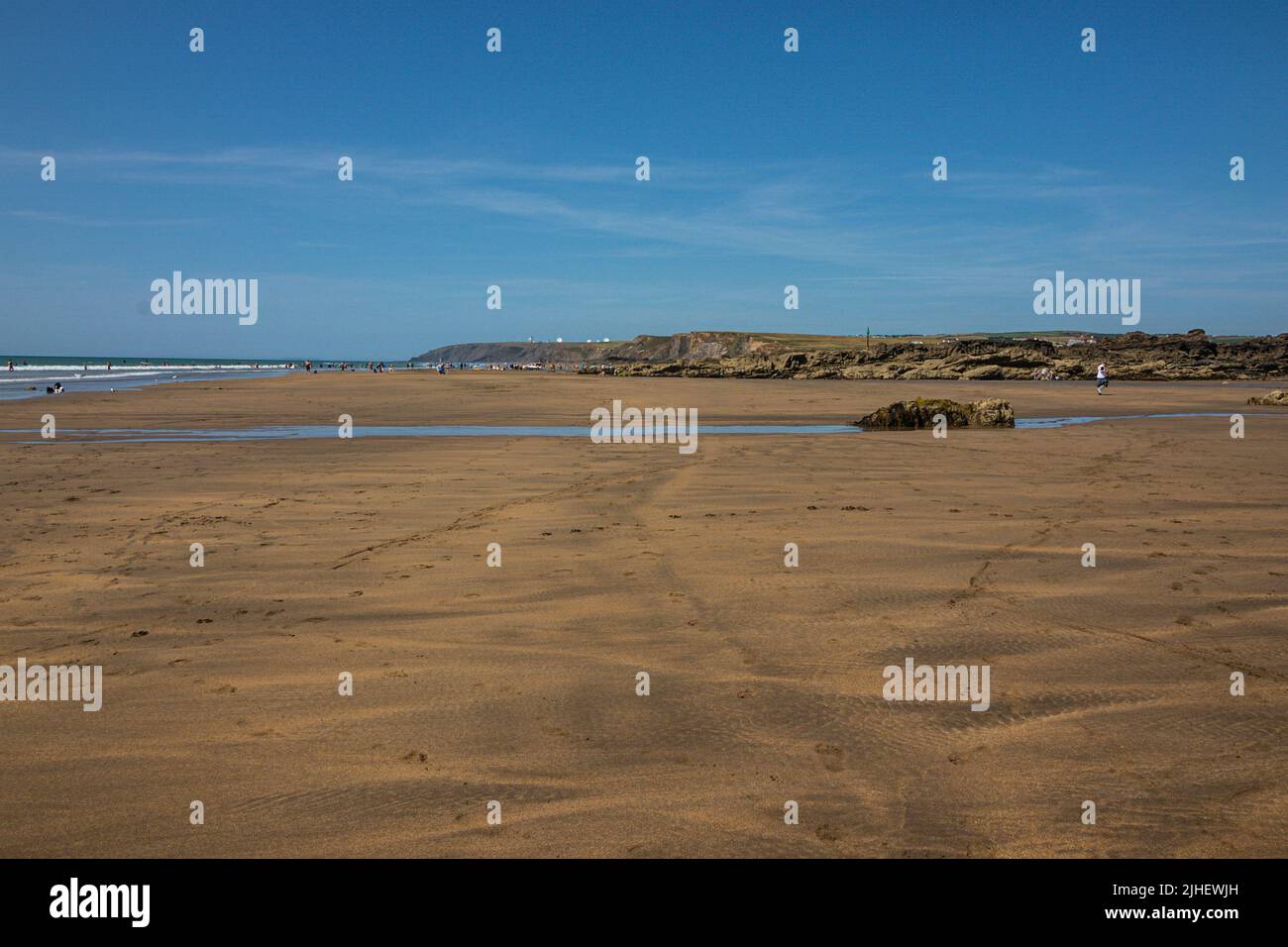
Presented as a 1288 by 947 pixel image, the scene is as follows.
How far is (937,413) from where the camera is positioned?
76.6ft

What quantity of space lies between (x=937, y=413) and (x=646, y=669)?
19.8 m

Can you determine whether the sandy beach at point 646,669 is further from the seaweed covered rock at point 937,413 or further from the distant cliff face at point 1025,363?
the distant cliff face at point 1025,363

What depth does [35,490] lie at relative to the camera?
41.1ft

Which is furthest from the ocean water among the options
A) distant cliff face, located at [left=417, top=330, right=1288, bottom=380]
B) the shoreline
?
distant cliff face, located at [left=417, top=330, right=1288, bottom=380]

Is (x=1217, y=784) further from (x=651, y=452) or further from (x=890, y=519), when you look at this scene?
(x=651, y=452)

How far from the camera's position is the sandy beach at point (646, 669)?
369 centimetres

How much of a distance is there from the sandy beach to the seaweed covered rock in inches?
419

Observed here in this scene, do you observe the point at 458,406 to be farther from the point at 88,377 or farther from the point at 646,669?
the point at 88,377

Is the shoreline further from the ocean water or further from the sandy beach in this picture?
the sandy beach

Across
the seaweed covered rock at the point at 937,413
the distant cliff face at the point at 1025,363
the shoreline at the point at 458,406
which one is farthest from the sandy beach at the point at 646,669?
the distant cliff face at the point at 1025,363

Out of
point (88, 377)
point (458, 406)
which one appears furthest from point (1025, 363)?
point (88, 377)

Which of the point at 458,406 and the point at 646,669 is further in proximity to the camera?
the point at 458,406
